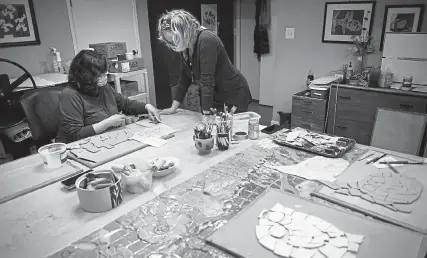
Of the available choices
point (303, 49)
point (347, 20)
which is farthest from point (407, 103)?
point (303, 49)

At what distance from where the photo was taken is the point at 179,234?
1.00m

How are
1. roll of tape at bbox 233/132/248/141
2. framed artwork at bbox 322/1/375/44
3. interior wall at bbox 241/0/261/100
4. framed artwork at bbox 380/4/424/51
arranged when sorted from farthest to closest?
1. interior wall at bbox 241/0/261/100
2. framed artwork at bbox 322/1/375/44
3. framed artwork at bbox 380/4/424/51
4. roll of tape at bbox 233/132/248/141

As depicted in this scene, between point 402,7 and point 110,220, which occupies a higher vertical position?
point 402,7

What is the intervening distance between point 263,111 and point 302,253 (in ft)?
13.2

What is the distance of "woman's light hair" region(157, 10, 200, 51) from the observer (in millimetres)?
1883

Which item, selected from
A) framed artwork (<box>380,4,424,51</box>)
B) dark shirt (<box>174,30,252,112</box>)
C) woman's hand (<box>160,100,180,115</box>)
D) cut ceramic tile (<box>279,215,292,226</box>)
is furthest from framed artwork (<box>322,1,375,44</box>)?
cut ceramic tile (<box>279,215,292,226</box>)

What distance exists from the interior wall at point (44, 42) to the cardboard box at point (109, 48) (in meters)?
0.36

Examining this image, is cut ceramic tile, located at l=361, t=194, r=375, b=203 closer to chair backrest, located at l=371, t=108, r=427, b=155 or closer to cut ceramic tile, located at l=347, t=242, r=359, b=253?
cut ceramic tile, located at l=347, t=242, r=359, b=253

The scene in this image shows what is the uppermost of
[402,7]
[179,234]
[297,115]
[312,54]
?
[402,7]

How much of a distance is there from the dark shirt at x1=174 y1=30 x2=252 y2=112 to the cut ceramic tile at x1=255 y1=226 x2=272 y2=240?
1121 mm

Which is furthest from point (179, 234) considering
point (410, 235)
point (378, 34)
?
point (378, 34)

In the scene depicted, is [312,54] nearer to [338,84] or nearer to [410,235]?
[338,84]

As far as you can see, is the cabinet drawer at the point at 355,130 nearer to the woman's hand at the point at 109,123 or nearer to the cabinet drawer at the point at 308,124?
the cabinet drawer at the point at 308,124

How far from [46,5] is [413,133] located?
3740 mm
